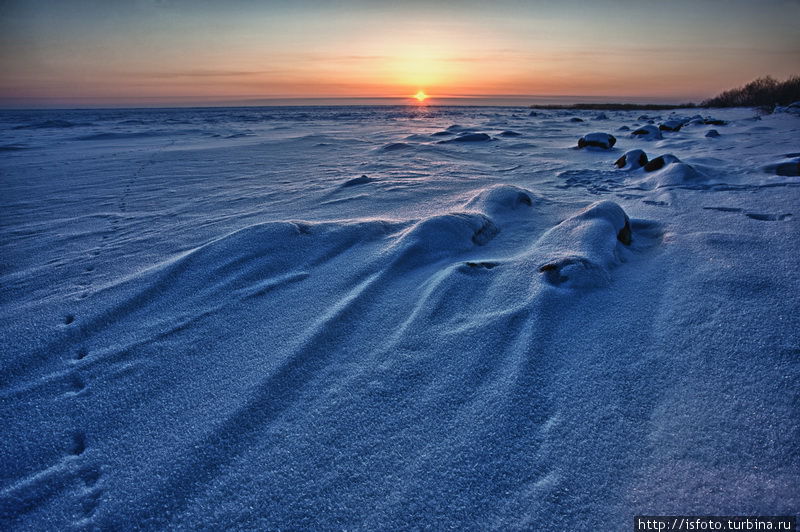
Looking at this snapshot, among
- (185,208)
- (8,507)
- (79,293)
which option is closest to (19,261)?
(79,293)

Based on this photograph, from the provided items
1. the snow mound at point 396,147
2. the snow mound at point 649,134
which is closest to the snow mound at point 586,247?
the snow mound at point 396,147

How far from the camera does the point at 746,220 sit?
2.32 meters

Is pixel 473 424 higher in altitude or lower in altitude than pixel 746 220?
lower

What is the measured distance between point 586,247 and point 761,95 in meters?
21.1

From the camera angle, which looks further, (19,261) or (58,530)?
(19,261)

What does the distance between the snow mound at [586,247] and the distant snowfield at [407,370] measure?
1 cm

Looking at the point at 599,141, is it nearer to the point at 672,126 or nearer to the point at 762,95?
the point at 672,126

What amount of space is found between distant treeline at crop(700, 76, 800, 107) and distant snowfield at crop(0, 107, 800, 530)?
16.4m

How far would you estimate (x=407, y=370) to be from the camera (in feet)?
4.21

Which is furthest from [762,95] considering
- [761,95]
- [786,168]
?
[786,168]

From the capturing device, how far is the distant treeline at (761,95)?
13652mm

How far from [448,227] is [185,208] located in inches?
92.6

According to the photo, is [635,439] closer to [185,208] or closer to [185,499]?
[185,499]

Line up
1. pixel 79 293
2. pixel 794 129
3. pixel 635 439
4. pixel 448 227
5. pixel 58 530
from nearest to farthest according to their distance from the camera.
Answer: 1. pixel 58 530
2. pixel 635 439
3. pixel 79 293
4. pixel 448 227
5. pixel 794 129
